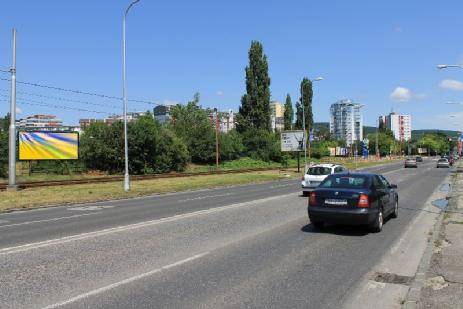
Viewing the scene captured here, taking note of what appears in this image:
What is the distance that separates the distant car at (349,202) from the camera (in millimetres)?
11164

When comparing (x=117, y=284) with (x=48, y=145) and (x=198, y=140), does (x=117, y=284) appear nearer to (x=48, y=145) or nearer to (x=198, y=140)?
(x=48, y=145)

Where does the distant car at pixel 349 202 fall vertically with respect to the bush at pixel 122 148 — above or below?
below

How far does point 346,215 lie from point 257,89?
59.1 meters

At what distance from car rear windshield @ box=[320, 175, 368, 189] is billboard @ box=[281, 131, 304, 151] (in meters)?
46.2

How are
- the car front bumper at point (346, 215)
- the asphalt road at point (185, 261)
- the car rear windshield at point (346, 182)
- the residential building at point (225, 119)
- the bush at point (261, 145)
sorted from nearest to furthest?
the asphalt road at point (185, 261) → the car front bumper at point (346, 215) → the car rear windshield at point (346, 182) → the bush at point (261, 145) → the residential building at point (225, 119)

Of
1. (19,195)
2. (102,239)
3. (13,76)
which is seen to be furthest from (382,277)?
(13,76)

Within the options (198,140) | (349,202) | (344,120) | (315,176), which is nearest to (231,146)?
(198,140)

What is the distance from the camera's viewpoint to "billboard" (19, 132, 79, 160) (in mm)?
35469

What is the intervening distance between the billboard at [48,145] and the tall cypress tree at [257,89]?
35650mm

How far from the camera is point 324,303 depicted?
19.6 feet

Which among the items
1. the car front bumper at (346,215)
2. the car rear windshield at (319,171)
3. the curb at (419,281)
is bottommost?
the curb at (419,281)

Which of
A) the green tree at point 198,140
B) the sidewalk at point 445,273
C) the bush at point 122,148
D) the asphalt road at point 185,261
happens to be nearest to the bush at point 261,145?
the green tree at point 198,140

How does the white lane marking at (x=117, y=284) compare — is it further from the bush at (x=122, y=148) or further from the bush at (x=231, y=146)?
the bush at (x=231, y=146)

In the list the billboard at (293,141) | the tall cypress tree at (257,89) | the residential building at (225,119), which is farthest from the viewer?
the residential building at (225,119)
